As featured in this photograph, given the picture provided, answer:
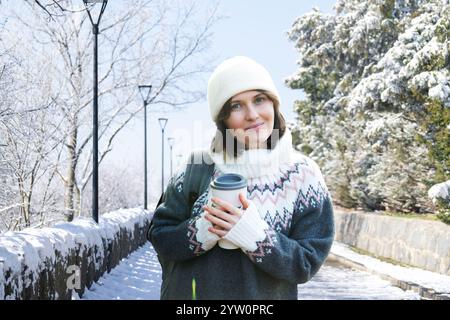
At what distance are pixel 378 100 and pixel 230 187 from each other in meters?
14.0

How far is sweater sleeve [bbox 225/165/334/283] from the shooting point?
1970 millimetres

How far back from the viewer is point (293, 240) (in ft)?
6.71

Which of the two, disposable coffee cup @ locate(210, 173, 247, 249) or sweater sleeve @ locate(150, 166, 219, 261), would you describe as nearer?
disposable coffee cup @ locate(210, 173, 247, 249)

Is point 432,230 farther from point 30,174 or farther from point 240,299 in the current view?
point 240,299

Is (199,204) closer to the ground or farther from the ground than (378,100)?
closer to the ground

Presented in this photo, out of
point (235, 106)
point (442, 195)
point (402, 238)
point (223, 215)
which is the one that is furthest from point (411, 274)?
point (223, 215)

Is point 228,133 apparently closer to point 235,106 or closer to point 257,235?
point 235,106

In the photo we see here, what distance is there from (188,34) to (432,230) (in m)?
13.9

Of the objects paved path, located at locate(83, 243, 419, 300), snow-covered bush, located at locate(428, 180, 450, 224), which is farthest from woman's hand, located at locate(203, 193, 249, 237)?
snow-covered bush, located at locate(428, 180, 450, 224)

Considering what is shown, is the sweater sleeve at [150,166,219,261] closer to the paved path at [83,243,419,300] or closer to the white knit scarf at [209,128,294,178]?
the white knit scarf at [209,128,294,178]

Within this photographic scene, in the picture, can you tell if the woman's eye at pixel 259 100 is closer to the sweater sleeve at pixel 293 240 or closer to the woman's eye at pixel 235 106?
the woman's eye at pixel 235 106

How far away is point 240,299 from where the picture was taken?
2.04 metres

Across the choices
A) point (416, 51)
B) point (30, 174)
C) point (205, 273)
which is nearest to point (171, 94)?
point (30, 174)

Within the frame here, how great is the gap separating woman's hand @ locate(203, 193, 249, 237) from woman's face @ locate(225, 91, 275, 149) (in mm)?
258
